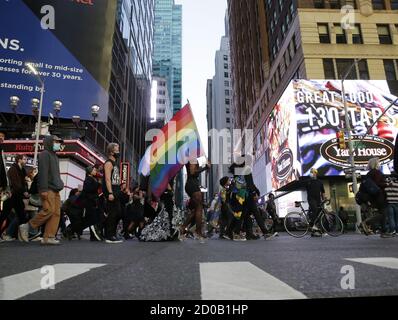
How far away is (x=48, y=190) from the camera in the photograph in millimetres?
6746

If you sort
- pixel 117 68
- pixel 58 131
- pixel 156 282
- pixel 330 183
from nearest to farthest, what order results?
pixel 156 282 → pixel 58 131 → pixel 330 183 → pixel 117 68

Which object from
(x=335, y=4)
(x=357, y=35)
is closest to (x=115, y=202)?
(x=357, y=35)

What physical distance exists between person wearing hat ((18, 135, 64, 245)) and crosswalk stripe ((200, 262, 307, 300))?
16.0ft

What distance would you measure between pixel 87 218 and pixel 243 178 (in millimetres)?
4208

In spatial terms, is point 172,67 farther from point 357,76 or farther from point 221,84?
point 357,76

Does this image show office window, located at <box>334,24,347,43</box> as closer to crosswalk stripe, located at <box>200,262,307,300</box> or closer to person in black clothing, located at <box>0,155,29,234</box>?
person in black clothing, located at <box>0,155,29,234</box>

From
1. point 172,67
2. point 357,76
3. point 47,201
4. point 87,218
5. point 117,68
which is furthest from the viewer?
point 172,67

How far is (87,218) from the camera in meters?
8.90

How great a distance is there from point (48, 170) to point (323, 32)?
98.7ft

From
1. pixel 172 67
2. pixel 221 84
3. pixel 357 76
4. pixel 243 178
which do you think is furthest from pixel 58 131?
pixel 172 67

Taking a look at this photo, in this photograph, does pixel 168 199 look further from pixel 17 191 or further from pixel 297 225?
pixel 297 225

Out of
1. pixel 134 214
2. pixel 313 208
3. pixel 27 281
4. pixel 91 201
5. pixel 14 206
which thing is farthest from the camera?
pixel 134 214

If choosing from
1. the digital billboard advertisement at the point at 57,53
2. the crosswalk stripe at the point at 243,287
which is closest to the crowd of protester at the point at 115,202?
the crosswalk stripe at the point at 243,287

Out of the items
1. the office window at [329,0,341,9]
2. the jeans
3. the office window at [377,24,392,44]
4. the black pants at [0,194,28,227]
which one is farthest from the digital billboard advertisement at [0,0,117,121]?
the office window at [377,24,392,44]
